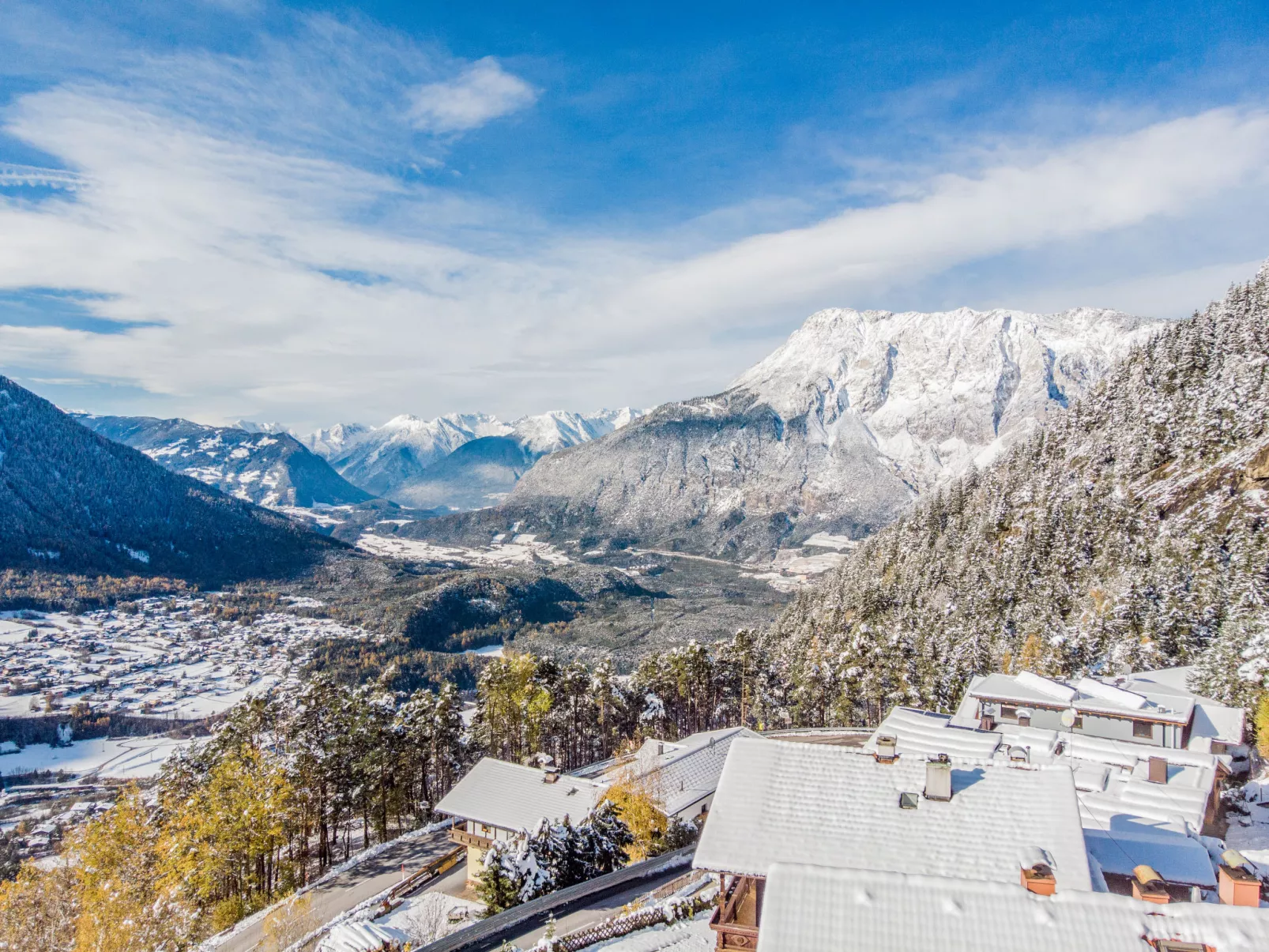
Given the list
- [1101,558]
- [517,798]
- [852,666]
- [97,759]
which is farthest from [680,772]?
[97,759]

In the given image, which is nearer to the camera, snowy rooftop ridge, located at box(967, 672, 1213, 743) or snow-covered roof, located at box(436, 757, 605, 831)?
snow-covered roof, located at box(436, 757, 605, 831)

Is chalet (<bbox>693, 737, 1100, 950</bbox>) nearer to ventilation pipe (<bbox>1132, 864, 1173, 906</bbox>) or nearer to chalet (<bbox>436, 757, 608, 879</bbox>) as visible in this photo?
ventilation pipe (<bbox>1132, 864, 1173, 906</bbox>)

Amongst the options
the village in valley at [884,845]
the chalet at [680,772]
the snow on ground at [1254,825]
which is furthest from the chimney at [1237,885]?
the chalet at [680,772]

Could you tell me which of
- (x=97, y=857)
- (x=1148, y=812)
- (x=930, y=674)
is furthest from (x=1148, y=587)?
(x=97, y=857)

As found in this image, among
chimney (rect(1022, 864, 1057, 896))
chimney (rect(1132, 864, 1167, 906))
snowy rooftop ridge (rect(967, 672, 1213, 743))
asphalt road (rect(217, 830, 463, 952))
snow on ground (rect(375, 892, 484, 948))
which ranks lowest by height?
asphalt road (rect(217, 830, 463, 952))

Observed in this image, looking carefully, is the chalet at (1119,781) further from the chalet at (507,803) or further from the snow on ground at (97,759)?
the snow on ground at (97,759)

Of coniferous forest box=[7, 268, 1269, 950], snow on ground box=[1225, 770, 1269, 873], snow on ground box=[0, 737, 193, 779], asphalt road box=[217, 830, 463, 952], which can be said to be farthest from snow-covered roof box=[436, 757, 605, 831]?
snow on ground box=[0, 737, 193, 779]
